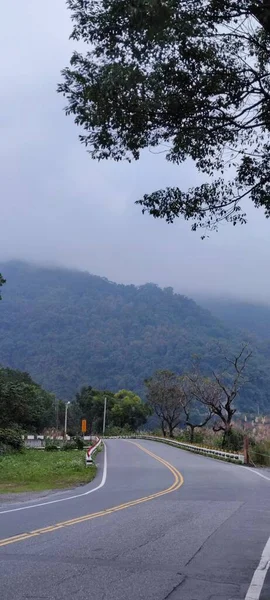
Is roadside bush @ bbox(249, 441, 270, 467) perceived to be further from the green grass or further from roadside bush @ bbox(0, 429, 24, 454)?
roadside bush @ bbox(0, 429, 24, 454)

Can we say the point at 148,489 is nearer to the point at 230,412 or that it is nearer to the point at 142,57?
the point at 142,57

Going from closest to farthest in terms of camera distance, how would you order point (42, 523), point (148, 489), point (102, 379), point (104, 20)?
point (104, 20), point (42, 523), point (148, 489), point (102, 379)

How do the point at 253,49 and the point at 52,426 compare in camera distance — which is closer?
the point at 253,49

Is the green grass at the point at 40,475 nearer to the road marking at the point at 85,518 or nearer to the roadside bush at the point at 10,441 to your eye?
the road marking at the point at 85,518

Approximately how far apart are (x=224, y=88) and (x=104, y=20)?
7.26ft

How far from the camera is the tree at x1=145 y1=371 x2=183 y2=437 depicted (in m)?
77.1

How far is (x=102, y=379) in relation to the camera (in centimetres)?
18588

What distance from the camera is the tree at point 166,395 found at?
253ft

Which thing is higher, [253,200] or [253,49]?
[253,49]

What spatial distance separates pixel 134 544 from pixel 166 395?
218ft

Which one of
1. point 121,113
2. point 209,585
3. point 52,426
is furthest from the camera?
point 52,426

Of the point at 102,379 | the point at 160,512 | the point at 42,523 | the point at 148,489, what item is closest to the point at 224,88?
the point at 42,523

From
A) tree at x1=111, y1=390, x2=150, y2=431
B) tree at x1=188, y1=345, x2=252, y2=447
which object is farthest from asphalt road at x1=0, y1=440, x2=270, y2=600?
tree at x1=111, y1=390, x2=150, y2=431

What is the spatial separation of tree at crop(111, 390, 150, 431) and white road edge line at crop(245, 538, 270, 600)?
100 metres
